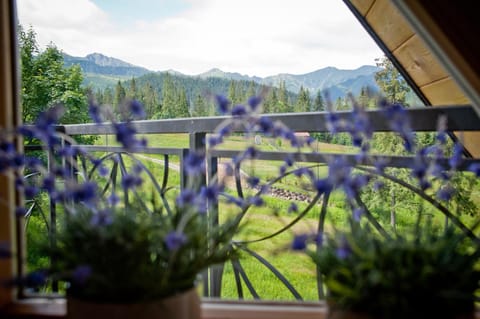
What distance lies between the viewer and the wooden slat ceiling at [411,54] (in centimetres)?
181

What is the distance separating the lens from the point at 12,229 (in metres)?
0.83

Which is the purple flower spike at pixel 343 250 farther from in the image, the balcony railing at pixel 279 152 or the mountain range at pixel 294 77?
the mountain range at pixel 294 77

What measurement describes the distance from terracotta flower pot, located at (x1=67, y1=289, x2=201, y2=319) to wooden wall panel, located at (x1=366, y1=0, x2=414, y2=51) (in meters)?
1.63

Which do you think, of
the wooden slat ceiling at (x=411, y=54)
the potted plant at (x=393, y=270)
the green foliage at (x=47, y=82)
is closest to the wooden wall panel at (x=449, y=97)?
the wooden slat ceiling at (x=411, y=54)

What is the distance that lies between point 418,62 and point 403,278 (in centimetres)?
161

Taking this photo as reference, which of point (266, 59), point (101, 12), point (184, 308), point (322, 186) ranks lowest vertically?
point (184, 308)

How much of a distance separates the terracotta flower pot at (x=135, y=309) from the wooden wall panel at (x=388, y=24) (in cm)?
163

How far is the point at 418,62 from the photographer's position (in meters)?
1.92

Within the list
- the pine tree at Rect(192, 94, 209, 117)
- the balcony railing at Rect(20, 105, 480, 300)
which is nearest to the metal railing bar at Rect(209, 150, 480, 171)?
the balcony railing at Rect(20, 105, 480, 300)

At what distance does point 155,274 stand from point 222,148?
3.15 feet

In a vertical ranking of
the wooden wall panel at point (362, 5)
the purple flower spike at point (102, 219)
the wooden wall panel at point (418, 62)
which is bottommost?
the purple flower spike at point (102, 219)

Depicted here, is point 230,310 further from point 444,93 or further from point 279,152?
point 444,93

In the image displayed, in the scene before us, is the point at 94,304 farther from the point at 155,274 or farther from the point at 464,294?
the point at 464,294

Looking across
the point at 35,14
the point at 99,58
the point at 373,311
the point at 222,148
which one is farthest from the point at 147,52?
the point at 373,311
